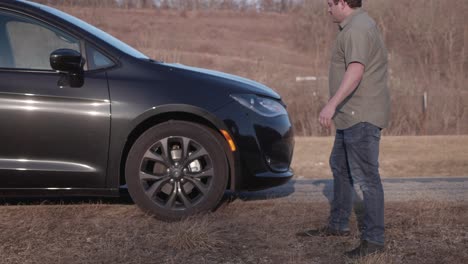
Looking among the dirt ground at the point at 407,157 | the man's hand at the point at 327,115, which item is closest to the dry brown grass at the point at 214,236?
the man's hand at the point at 327,115

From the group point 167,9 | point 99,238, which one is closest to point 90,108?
point 99,238

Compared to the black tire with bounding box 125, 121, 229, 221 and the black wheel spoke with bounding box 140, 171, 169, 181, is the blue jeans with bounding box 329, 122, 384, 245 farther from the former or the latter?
the black wheel spoke with bounding box 140, 171, 169, 181

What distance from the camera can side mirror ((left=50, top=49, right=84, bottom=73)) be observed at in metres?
6.01

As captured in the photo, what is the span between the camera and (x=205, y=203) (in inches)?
244

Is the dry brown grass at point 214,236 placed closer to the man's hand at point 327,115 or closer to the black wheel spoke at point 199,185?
the black wheel spoke at point 199,185

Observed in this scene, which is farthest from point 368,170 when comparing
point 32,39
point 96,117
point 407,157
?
point 407,157

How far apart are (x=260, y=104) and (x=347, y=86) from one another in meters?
1.69

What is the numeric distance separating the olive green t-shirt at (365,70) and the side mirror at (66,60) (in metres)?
2.13

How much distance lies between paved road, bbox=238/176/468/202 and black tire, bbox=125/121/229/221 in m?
1.23

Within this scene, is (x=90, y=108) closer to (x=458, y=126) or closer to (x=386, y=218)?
(x=386, y=218)

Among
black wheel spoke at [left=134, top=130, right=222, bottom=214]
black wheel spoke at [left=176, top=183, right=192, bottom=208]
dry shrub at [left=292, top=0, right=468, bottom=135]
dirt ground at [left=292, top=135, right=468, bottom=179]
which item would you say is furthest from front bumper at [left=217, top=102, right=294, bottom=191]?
dry shrub at [left=292, top=0, right=468, bottom=135]

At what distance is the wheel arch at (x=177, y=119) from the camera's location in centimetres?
614

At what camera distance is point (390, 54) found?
94.1 feet

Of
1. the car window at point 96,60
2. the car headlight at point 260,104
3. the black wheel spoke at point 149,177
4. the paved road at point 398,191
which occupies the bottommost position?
the paved road at point 398,191
